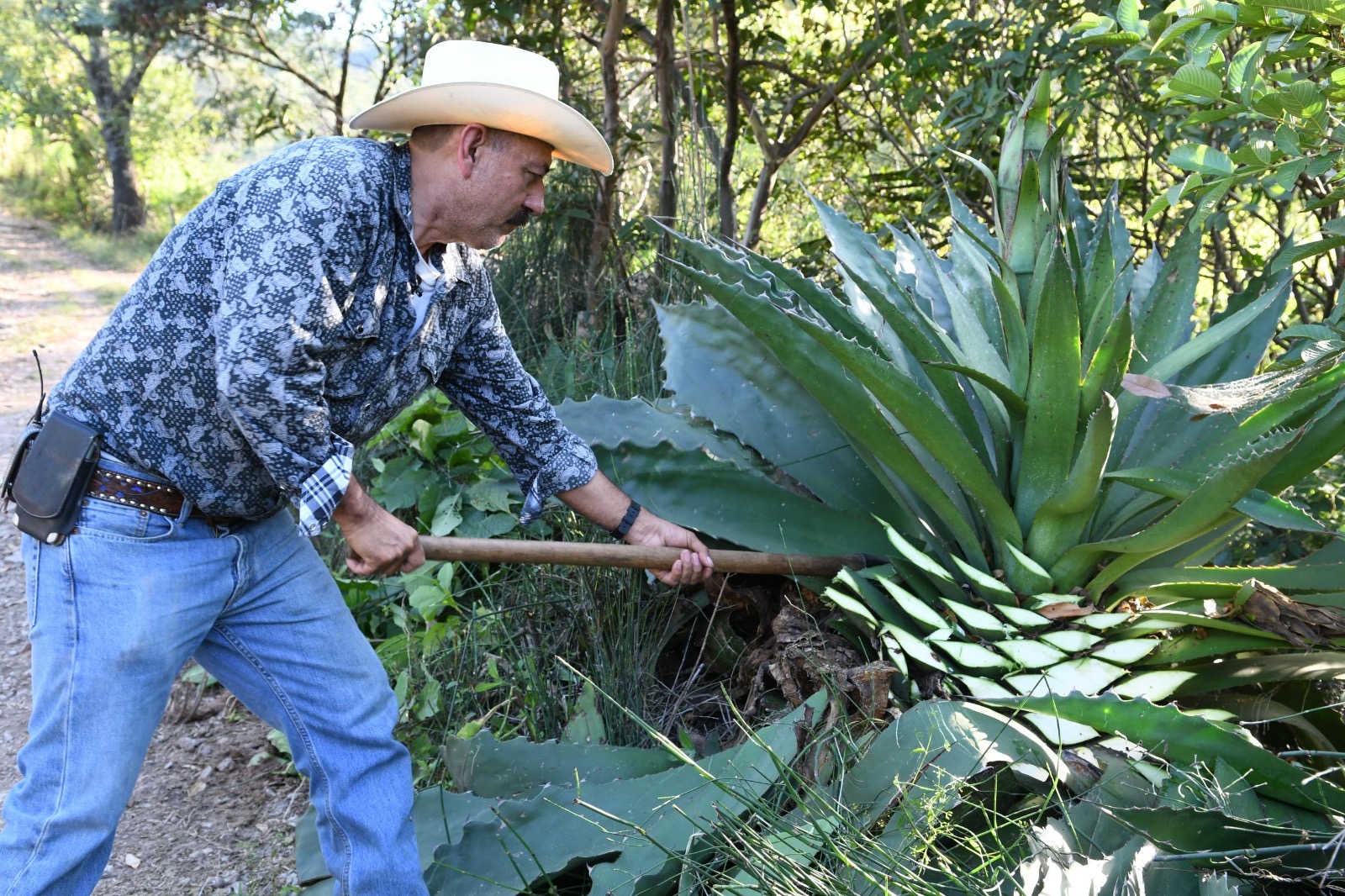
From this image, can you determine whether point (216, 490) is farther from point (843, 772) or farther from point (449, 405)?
point (449, 405)

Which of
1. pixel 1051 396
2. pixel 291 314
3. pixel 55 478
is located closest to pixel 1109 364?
pixel 1051 396

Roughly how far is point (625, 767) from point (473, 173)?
120 centimetres

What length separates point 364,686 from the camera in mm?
2367

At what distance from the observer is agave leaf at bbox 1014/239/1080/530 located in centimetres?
210

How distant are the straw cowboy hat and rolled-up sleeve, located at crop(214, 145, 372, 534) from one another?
0.23 m

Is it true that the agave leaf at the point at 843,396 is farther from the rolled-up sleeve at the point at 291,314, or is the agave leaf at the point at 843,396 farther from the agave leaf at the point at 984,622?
the rolled-up sleeve at the point at 291,314

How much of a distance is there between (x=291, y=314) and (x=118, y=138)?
1339 cm

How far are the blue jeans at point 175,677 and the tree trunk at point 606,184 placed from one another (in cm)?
219

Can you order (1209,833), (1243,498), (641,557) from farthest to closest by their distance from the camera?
(641,557) < (1243,498) < (1209,833)

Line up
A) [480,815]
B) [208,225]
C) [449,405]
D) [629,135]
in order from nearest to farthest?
[208,225] → [480,815] → [449,405] → [629,135]

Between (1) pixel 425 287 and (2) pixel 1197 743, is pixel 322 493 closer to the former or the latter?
(1) pixel 425 287

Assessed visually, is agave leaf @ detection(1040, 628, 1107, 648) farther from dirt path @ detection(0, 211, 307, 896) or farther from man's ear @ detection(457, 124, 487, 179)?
dirt path @ detection(0, 211, 307, 896)

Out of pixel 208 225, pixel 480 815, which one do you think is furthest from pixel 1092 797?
pixel 208 225

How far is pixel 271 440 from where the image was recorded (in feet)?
6.39
